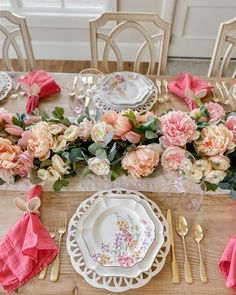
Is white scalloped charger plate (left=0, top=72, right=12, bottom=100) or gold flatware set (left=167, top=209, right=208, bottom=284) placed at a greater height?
white scalloped charger plate (left=0, top=72, right=12, bottom=100)

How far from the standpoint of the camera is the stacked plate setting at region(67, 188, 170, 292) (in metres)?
0.75

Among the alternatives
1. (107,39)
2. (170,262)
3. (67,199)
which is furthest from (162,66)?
(170,262)

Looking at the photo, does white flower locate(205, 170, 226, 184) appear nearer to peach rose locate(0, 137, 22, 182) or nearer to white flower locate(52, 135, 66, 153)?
white flower locate(52, 135, 66, 153)

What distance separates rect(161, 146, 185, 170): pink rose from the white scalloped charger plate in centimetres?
74

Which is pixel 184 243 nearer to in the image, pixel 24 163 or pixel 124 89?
pixel 24 163

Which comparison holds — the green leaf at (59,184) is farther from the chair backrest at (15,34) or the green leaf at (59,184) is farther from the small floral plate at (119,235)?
the chair backrest at (15,34)

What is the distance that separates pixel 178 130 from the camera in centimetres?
79

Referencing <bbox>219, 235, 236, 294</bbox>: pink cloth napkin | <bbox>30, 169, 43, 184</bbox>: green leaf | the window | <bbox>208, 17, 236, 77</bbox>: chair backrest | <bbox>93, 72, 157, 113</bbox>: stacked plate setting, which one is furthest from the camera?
the window

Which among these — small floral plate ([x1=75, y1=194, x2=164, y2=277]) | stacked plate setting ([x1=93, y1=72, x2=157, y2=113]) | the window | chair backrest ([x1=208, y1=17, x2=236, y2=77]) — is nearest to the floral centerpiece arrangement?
small floral plate ([x1=75, y1=194, x2=164, y2=277])

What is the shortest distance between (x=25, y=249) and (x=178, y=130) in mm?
490

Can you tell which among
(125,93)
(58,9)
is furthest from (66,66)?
(125,93)

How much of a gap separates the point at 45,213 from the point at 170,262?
38 centimetres

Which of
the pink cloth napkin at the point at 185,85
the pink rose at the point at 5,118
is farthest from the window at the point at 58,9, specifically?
the pink rose at the point at 5,118

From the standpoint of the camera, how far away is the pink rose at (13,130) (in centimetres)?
86
